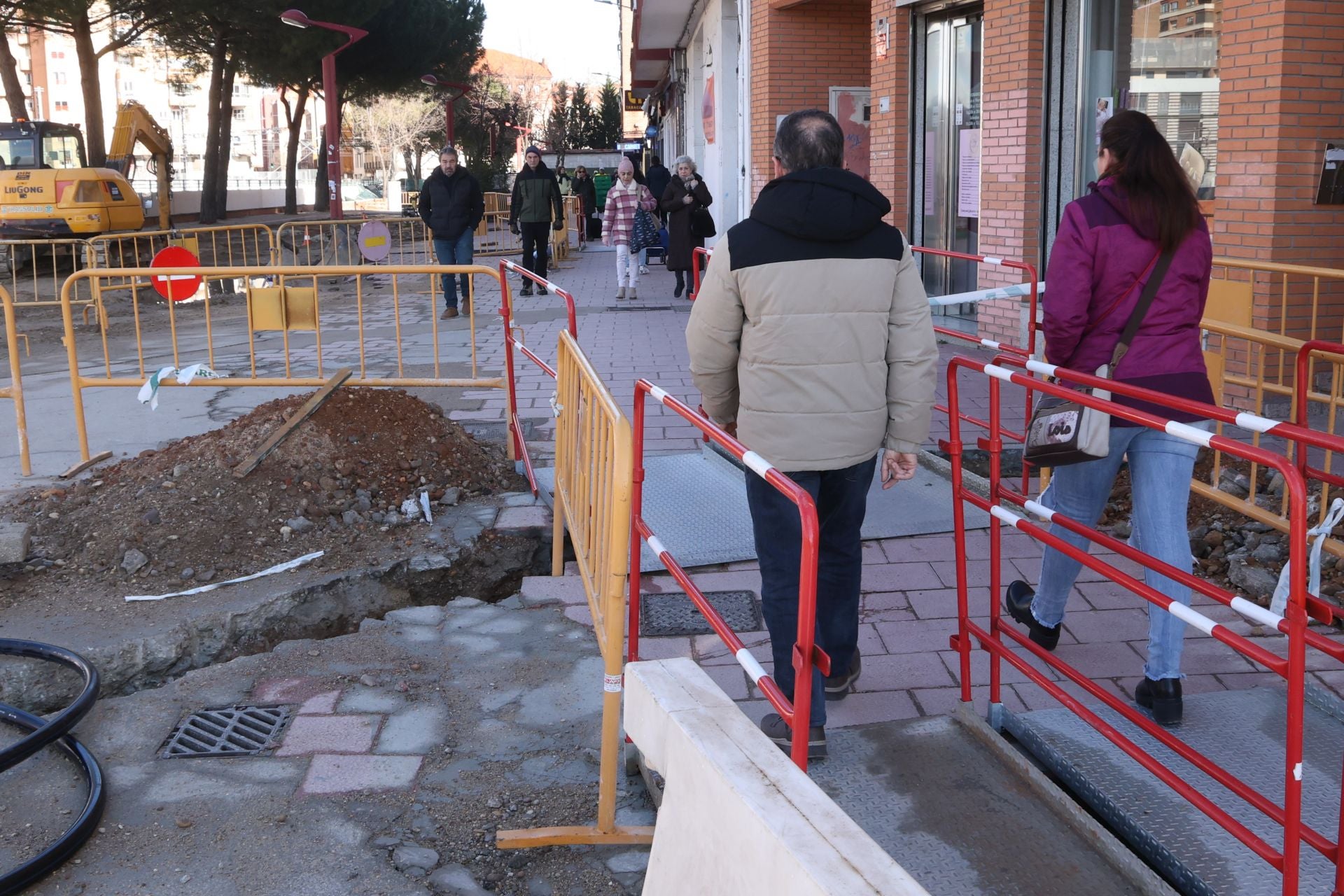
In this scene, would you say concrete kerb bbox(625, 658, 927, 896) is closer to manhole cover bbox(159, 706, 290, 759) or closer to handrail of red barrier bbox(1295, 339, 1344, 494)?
manhole cover bbox(159, 706, 290, 759)

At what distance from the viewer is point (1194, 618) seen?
260 cm

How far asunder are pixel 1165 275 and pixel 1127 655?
4.46 feet

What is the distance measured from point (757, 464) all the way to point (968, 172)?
10.1 meters

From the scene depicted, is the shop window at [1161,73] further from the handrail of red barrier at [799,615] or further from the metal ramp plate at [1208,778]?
the handrail of red barrier at [799,615]

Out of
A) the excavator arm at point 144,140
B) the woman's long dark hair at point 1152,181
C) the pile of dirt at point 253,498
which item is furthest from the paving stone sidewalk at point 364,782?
the excavator arm at point 144,140

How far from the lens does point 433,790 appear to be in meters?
3.58

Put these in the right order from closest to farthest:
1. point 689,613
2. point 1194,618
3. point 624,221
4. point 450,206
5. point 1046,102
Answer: point 1194,618
point 689,613
point 1046,102
point 450,206
point 624,221

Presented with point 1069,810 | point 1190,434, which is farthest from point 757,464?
point 1069,810

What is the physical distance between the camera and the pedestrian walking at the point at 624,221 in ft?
50.0

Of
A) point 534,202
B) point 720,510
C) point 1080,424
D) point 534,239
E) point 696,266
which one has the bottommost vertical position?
point 720,510

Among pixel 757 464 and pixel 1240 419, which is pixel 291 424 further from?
pixel 1240 419

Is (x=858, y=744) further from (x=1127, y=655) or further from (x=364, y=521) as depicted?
(x=364, y=521)

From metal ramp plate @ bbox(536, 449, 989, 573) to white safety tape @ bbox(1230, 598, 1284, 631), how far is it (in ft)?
9.55

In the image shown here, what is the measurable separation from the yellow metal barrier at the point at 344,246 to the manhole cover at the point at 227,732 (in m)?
Result: 13.4
